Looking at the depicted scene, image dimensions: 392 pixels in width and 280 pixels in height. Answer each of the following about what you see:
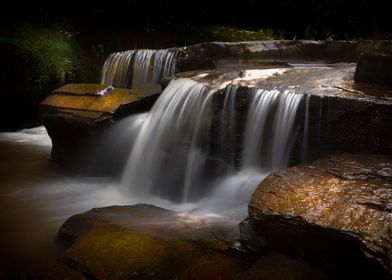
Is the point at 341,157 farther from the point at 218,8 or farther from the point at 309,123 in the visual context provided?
the point at 218,8

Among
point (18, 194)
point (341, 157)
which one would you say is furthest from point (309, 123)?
point (18, 194)

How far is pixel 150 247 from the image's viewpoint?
379 centimetres

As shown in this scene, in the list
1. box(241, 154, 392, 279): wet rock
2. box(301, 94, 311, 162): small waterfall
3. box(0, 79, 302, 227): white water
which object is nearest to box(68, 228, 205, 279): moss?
box(241, 154, 392, 279): wet rock

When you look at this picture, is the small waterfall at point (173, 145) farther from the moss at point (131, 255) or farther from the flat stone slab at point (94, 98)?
the moss at point (131, 255)

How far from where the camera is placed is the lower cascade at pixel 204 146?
17.0 ft

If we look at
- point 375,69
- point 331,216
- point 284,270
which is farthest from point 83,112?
point 331,216

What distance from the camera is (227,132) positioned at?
570cm

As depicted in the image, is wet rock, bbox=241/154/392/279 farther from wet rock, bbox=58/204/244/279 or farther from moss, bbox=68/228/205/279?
moss, bbox=68/228/205/279

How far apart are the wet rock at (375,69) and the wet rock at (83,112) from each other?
12.9ft

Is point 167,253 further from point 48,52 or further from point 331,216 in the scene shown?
point 48,52

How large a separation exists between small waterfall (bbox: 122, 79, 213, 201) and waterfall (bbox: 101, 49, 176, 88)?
245cm

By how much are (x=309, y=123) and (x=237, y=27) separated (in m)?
11.9

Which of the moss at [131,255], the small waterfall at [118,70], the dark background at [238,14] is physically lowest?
the moss at [131,255]

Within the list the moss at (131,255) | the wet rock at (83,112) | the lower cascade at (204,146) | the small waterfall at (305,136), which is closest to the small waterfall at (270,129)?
the lower cascade at (204,146)
